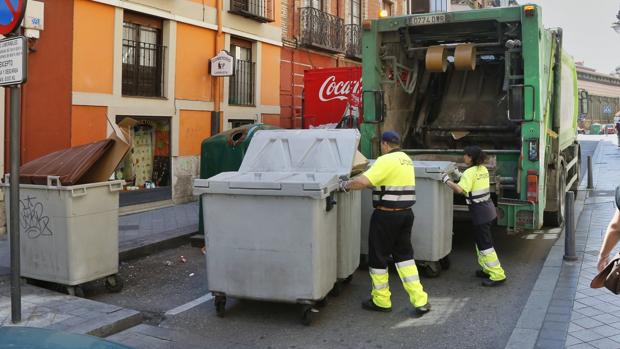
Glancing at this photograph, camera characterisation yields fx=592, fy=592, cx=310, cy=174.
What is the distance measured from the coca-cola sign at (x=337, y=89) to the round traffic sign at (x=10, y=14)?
866cm

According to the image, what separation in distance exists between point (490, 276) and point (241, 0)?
30.3ft

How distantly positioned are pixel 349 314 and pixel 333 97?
27.3ft

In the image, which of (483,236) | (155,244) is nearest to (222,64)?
(155,244)

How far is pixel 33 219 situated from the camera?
547cm

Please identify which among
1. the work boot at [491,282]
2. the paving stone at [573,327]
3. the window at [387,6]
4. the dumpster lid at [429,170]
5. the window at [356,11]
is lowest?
the paving stone at [573,327]

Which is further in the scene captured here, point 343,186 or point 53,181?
point 53,181

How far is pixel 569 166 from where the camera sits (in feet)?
33.4

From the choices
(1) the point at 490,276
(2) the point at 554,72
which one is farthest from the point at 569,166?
(1) the point at 490,276

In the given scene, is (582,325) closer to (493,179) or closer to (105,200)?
(493,179)

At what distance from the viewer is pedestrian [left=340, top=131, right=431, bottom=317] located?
5.04 metres

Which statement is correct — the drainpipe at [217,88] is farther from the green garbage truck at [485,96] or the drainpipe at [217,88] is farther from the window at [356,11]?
the window at [356,11]

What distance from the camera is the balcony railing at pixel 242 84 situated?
13.2 m

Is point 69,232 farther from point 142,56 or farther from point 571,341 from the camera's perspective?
point 142,56

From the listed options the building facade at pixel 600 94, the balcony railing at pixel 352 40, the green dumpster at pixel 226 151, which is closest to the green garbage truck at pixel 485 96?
the green dumpster at pixel 226 151
